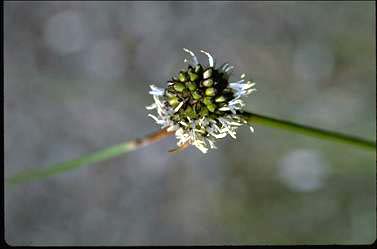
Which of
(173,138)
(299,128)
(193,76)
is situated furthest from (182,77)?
(173,138)

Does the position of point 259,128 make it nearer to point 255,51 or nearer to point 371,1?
point 255,51

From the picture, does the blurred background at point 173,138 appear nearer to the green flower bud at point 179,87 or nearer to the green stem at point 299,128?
the green stem at point 299,128

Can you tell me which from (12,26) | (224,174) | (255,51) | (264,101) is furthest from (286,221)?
(12,26)

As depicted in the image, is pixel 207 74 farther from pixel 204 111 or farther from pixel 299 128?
pixel 299 128

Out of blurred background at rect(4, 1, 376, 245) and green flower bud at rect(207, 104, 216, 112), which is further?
blurred background at rect(4, 1, 376, 245)

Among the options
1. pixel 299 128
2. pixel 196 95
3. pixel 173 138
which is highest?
pixel 173 138

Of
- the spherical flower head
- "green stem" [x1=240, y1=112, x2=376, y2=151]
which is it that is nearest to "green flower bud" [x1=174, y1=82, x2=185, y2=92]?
the spherical flower head

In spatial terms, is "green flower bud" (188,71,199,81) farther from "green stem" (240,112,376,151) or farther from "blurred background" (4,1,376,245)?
"blurred background" (4,1,376,245)
